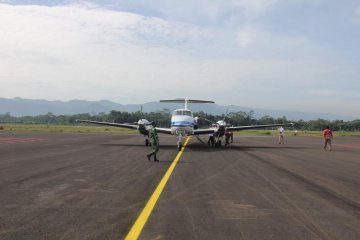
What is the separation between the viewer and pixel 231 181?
1393 centimetres

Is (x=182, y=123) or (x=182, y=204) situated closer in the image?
(x=182, y=204)

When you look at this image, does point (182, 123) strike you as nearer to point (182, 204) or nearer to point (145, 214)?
point (182, 204)

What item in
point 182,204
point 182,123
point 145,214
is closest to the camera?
point 145,214

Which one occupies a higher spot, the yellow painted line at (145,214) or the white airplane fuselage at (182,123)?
the white airplane fuselage at (182,123)

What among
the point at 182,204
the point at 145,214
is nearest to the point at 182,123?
the point at 182,204

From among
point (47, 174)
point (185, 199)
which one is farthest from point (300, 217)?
point (47, 174)

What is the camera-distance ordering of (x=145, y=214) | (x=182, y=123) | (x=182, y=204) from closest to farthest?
(x=145, y=214)
(x=182, y=204)
(x=182, y=123)

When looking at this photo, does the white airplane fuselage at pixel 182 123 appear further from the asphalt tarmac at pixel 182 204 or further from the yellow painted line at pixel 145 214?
the yellow painted line at pixel 145 214

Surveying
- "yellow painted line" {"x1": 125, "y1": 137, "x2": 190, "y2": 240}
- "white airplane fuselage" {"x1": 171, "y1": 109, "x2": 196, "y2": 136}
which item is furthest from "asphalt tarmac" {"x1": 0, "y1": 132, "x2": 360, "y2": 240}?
"white airplane fuselage" {"x1": 171, "y1": 109, "x2": 196, "y2": 136}

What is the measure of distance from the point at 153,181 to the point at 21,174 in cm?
497

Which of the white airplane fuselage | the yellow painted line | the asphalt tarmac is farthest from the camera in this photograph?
the white airplane fuselage

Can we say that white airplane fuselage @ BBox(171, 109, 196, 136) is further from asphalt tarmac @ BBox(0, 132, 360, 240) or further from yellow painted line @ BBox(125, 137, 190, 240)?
yellow painted line @ BBox(125, 137, 190, 240)

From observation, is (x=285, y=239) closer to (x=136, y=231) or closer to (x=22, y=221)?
(x=136, y=231)

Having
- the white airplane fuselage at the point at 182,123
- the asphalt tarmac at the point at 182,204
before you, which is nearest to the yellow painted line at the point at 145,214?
the asphalt tarmac at the point at 182,204
